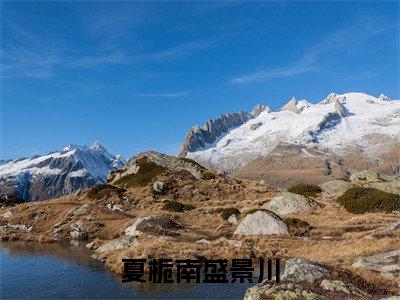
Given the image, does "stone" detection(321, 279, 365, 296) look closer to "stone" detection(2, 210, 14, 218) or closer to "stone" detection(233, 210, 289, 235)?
"stone" detection(233, 210, 289, 235)

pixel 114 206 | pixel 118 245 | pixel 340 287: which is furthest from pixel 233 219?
pixel 340 287

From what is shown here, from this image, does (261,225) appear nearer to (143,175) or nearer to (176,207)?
(176,207)

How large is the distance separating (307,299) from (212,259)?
1593cm

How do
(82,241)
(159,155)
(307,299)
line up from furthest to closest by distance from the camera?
(159,155)
(82,241)
(307,299)

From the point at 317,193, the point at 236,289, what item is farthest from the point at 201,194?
the point at 236,289

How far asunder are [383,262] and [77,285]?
20623 millimetres

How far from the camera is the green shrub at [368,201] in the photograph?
53781 millimetres

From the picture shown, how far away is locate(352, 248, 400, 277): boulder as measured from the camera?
2708 cm

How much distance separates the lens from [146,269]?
110 ft

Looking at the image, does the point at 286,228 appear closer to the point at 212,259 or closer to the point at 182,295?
the point at 212,259

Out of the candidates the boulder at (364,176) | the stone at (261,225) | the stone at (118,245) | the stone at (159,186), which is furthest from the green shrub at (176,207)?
the boulder at (364,176)

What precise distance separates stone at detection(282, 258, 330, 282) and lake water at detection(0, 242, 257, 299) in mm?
3546

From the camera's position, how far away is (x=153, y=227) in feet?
154

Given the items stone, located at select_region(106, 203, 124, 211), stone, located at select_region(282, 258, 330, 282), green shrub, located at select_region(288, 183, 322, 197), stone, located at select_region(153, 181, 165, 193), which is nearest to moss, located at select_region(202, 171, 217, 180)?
stone, located at select_region(153, 181, 165, 193)
